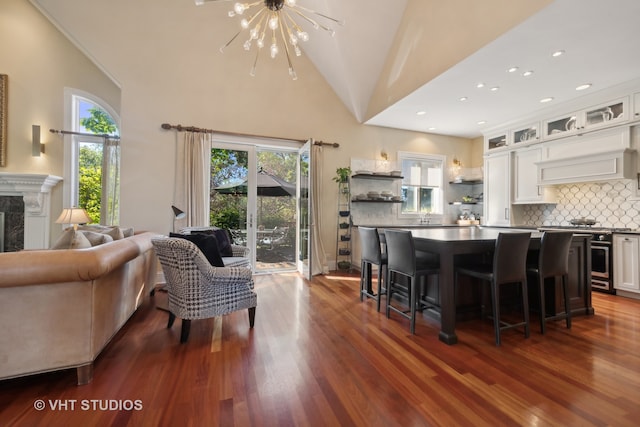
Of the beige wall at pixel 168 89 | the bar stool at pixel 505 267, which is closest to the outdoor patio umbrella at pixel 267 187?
the beige wall at pixel 168 89

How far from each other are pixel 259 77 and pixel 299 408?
489cm

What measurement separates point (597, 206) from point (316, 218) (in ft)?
14.6

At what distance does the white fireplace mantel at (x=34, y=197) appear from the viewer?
13.4 ft

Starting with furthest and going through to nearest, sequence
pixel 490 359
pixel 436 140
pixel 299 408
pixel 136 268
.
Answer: pixel 436 140
pixel 136 268
pixel 490 359
pixel 299 408

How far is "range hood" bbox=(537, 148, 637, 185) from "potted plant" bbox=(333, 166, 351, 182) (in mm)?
3238

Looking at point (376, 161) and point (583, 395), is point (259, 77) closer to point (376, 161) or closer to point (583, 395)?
point (376, 161)

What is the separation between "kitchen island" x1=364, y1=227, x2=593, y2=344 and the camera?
2.36 m

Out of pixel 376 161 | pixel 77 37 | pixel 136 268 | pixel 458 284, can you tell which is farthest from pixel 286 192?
pixel 77 37

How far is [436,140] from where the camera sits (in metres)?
6.20

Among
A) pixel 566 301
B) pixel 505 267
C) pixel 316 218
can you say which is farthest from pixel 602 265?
pixel 316 218

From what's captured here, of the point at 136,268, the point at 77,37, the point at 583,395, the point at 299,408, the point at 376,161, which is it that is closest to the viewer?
the point at 299,408

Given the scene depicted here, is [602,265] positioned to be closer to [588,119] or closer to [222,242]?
[588,119]

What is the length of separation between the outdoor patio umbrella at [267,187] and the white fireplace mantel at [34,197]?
251 cm

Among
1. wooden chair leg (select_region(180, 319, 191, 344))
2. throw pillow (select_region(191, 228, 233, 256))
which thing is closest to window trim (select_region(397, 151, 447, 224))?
throw pillow (select_region(191, 228, 233, 256))
